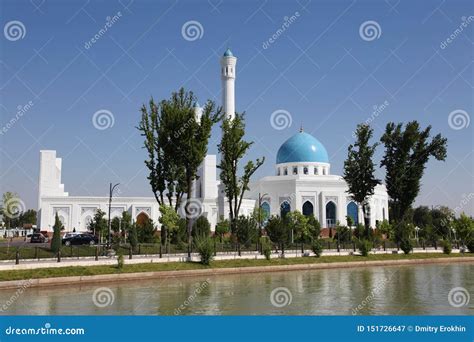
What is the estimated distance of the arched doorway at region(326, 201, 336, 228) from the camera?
64.7 metres

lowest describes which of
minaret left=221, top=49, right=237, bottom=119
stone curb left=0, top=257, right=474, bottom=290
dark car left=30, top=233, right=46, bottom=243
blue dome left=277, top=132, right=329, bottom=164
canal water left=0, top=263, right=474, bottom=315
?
canal water left=0, top=263, right=474, bottom=315

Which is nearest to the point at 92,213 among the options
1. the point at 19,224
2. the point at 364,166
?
the point at 364,166

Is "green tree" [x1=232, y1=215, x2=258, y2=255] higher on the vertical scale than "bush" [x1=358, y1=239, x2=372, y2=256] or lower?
higher

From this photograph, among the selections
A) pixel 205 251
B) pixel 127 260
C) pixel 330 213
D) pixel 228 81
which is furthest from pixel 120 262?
pixel 330 213

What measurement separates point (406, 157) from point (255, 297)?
30940 millimetres

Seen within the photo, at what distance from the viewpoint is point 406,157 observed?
1784 inches

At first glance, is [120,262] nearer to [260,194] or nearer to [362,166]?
[362,166]

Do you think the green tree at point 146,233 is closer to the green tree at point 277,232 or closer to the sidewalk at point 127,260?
the green tree at point 277,232

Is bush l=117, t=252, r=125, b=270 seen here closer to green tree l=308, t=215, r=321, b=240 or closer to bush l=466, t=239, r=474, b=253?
green tree l=308, t=215, r=321, b=240

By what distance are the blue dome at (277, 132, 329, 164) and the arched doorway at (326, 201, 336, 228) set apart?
24.4 ft

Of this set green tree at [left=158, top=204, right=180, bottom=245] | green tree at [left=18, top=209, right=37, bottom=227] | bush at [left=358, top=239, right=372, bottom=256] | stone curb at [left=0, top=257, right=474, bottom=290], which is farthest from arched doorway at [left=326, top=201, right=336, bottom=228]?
green tree at [left=18, top=209, right=37, bottom=227]

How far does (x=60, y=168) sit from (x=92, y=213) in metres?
9.69

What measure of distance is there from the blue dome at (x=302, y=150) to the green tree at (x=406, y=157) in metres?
23.3

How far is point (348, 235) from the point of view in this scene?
49781 millimetres
